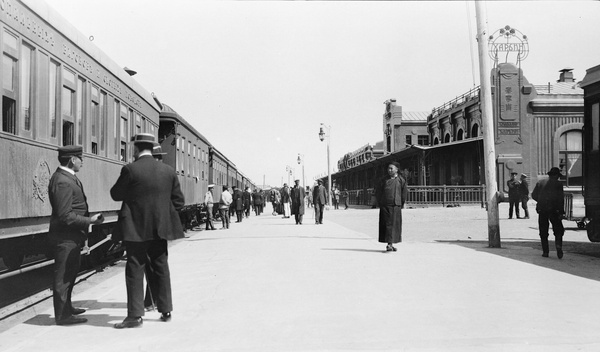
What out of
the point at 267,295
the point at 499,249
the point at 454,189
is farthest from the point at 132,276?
the point at 454,189

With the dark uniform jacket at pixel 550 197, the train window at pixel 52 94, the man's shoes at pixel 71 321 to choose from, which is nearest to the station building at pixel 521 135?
the dark uniform jacket at pixel 550 197

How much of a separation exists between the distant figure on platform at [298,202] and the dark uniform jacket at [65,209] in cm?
1641

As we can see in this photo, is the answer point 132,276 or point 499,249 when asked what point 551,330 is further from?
point 499,249

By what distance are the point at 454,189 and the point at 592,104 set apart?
22.7 m

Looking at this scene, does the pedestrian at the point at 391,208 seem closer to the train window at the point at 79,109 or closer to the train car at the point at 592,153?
the train car at the point at 592,153

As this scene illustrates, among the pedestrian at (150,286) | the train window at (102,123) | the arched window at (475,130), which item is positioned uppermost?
the arched window at (475,130)

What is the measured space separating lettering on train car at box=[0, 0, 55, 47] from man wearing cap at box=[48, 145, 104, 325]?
1.97 metres

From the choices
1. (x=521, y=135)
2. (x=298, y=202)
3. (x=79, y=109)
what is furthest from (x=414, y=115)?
(x=79, y=109)

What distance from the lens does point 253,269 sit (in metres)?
9.05

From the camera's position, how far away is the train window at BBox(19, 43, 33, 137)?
22.4 ft

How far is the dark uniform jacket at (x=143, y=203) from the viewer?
535cm

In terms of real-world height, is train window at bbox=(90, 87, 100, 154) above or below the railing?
above

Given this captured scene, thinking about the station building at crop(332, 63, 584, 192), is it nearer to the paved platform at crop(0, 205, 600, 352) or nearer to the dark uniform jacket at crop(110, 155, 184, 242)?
the paved platform at crop(0, 205, 600, 352)

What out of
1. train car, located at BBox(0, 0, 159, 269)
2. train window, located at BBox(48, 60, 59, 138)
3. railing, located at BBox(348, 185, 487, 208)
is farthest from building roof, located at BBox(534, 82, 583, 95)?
train window, located at BBox(48, 60, 59, 138)
